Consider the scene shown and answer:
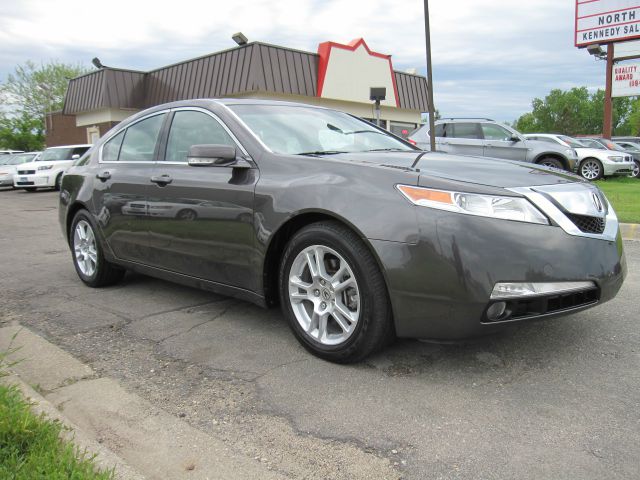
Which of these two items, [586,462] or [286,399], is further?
[286,399]

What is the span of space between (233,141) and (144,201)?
98 centimetres

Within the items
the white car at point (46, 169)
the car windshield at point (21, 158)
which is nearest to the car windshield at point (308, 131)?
the white car at point (46, 169)

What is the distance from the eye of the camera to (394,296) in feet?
9.01

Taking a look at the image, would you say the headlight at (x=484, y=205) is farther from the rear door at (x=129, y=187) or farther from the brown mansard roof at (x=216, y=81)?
the brown mansard roof at (x=216, y=81)

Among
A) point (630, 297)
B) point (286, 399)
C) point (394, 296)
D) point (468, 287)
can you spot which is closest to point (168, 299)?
point (286, 399)

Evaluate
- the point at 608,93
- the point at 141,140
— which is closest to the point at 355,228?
the point at 141,140

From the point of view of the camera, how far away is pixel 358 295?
2.90 metres

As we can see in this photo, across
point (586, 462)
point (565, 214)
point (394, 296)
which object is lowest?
point (586, 462)

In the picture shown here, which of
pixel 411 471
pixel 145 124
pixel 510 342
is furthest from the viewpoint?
pixel 145 124

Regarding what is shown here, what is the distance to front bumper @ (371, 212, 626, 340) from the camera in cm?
257

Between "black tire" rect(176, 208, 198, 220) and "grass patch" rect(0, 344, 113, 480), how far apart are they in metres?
1.65

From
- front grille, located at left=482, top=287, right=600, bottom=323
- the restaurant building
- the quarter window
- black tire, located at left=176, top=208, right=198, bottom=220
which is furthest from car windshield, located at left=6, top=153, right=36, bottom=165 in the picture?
front grille, located at left=482, top=287, right=600, bottom=323

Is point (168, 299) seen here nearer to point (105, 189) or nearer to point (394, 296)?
point (105, 189)

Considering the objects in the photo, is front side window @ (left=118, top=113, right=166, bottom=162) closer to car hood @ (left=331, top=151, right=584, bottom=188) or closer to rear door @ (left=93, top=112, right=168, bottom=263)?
rear door @ (left=93, top=112, right=168, bottom=263)
